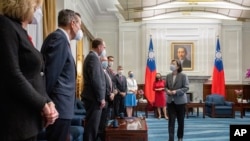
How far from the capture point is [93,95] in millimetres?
4648

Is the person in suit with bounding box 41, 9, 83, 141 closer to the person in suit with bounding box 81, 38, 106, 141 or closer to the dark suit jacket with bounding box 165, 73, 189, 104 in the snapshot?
the person in suit with bounding box 81, 38, 106, 141

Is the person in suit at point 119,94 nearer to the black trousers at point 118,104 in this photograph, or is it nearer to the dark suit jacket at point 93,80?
the black trousers at point 118,104

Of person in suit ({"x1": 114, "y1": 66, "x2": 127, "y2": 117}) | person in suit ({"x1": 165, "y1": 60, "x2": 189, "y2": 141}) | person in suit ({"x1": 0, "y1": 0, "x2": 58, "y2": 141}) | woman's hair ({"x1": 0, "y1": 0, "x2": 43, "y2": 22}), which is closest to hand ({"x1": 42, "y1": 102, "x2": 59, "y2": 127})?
person in suit ({"x1": 0, "y1": 0, "x2": 58, "y2": 141})

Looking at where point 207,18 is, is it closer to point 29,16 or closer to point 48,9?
point 48,9

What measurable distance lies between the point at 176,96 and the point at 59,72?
3.58m

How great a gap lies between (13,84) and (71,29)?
4.61ft

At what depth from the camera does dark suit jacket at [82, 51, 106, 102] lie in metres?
4.59

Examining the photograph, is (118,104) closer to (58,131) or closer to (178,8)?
(178,8)

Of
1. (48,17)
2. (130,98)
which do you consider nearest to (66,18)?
(48,17)

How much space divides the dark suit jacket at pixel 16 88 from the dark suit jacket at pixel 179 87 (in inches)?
175

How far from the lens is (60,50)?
2.88 meters

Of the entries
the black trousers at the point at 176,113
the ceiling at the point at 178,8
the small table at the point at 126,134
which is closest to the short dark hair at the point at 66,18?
the small table at the point at 126,134

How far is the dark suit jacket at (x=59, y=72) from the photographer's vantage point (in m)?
2.85

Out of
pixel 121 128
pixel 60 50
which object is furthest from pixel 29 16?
pixel 121 128
